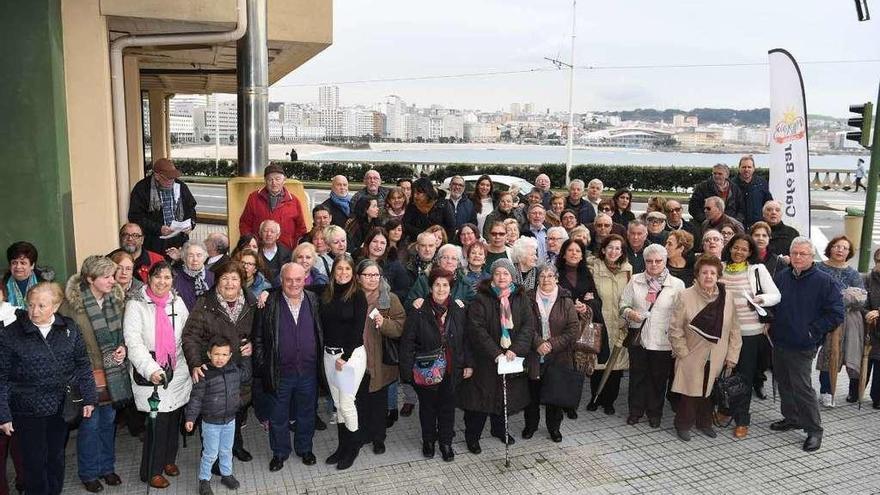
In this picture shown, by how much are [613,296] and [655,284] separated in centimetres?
44

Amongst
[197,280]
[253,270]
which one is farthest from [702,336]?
[197,280]

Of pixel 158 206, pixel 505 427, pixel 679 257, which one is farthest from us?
pixel 158 206

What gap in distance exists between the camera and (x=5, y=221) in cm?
613

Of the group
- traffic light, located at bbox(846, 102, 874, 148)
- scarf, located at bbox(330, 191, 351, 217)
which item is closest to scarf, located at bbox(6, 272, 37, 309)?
scarf, located at bbox(330, 191, 351, 217)

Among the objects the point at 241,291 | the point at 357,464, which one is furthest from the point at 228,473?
the point at 241,291

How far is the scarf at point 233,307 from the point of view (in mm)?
4863

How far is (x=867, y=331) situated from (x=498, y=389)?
377 centimetres

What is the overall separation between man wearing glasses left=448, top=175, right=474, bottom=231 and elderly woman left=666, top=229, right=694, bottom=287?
2.77m

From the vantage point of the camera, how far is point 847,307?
6.38 m

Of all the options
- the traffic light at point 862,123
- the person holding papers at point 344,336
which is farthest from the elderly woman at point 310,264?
the traffic light at point 862,123

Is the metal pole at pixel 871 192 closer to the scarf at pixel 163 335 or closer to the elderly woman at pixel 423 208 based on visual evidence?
the elderly woman at pixel 423 208

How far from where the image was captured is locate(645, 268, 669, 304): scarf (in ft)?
19.7

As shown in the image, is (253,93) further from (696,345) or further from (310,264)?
(696,345)

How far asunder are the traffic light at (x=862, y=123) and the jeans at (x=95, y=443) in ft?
32.6
